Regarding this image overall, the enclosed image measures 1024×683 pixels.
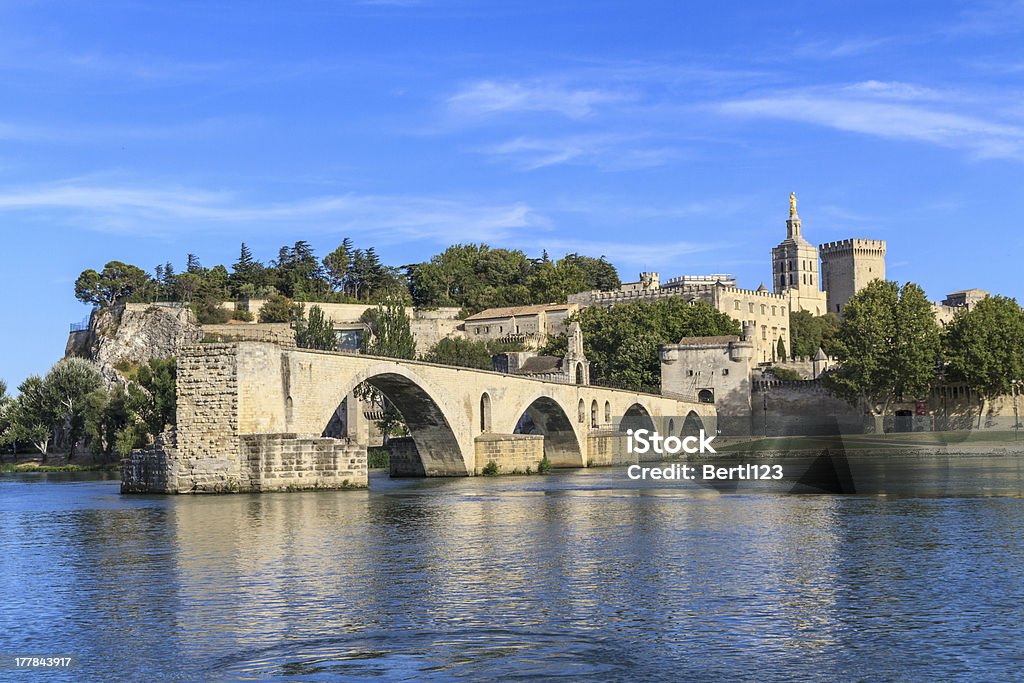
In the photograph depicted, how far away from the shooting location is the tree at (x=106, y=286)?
378ft

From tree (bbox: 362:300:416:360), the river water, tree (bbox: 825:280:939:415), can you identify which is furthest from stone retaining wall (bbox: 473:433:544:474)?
tree (bbox: 825:280:939:415)

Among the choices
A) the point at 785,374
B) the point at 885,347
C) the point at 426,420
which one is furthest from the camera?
the point at 785,374

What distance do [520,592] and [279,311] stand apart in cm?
9010

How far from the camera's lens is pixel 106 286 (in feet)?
378

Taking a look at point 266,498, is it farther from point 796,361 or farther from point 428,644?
point 796,361

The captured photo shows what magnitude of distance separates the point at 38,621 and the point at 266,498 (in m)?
19.7

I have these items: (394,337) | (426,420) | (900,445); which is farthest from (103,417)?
(900,445)

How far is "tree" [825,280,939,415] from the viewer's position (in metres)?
84.4

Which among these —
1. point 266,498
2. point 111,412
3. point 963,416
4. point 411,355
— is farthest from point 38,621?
point 963,416

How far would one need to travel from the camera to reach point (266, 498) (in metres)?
35.9

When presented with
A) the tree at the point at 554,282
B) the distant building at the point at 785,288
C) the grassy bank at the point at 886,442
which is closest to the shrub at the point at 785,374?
the distant building at the point at 785,288

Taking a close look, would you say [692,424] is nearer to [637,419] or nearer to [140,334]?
[637,419]

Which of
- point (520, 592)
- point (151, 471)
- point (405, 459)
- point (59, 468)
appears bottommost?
point (520, 592)

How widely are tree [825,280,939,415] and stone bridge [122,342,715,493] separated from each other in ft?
121
